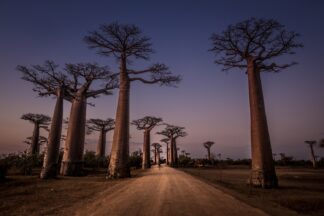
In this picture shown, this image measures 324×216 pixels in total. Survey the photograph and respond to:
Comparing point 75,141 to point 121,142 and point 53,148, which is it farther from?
point 121,142

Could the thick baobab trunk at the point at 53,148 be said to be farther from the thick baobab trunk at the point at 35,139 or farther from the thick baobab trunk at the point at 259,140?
the thick baobab trunk at the point at 35,139

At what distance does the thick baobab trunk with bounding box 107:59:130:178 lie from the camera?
1203 cm

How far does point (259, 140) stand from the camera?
347 inches

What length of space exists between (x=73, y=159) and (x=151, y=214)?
42.5 feet

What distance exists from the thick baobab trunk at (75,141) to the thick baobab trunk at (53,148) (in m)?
2.21

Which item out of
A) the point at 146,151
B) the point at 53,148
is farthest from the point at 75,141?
the point at 146,151

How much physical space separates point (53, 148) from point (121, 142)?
162 inches

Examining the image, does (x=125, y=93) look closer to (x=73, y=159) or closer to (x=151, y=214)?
(x=73, y=159)

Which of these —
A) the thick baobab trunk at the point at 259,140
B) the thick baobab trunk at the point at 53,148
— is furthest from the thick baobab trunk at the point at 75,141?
the thick baobab trunk at the point at 259,140

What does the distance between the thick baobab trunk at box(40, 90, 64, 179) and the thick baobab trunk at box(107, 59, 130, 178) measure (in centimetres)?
332

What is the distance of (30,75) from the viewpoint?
517 inches

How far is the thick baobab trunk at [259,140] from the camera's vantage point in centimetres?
821

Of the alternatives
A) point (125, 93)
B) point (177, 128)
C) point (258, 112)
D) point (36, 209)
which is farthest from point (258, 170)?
point (177, 128)

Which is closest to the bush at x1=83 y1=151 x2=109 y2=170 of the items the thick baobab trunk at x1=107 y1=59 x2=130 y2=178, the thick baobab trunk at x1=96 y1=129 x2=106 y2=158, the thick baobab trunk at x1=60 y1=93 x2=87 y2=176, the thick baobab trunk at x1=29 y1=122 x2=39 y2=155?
the thick baobab trunk at x1=96 y1=129 x2=106 y2=158
